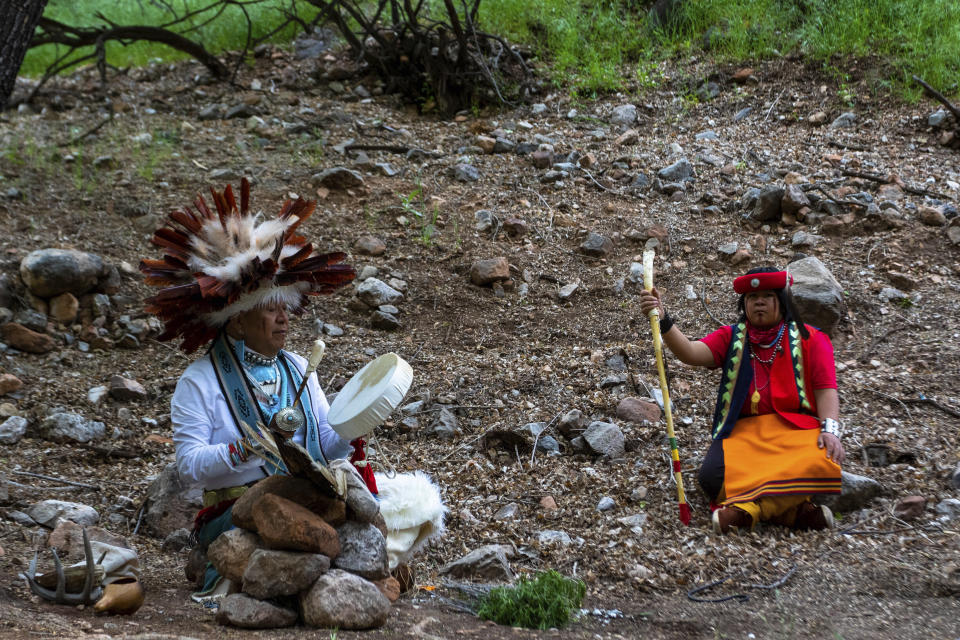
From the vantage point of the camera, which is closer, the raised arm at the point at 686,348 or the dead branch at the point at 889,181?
the raised arm at the point at 686,348

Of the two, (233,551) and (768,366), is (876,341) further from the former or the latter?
(233,551)

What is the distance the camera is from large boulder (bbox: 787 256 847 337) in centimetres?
519

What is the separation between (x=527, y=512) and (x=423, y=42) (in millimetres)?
5537

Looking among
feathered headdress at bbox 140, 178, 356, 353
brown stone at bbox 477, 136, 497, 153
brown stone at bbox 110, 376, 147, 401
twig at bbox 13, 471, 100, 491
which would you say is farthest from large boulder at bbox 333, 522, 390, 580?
brown stone at bbox 477, 136, 497, 153

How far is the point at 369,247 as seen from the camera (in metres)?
6.16

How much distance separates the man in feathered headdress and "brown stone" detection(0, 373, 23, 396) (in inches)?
84.5

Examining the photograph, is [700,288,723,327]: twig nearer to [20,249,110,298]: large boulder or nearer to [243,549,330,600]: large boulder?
[243,549,330,600]: large boulder

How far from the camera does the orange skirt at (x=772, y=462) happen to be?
3.70 metres

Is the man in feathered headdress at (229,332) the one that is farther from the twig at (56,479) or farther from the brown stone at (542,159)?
the brown stone at (542,159)

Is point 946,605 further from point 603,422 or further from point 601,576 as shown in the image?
point 603,422

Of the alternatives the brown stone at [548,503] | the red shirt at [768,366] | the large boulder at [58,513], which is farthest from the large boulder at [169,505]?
the red shirt at [768,366]

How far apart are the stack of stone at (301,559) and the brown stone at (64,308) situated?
3.09 meters

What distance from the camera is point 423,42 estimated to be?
827cm

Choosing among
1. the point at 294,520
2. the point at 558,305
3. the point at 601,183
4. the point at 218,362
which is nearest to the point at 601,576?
the point at 294,520
